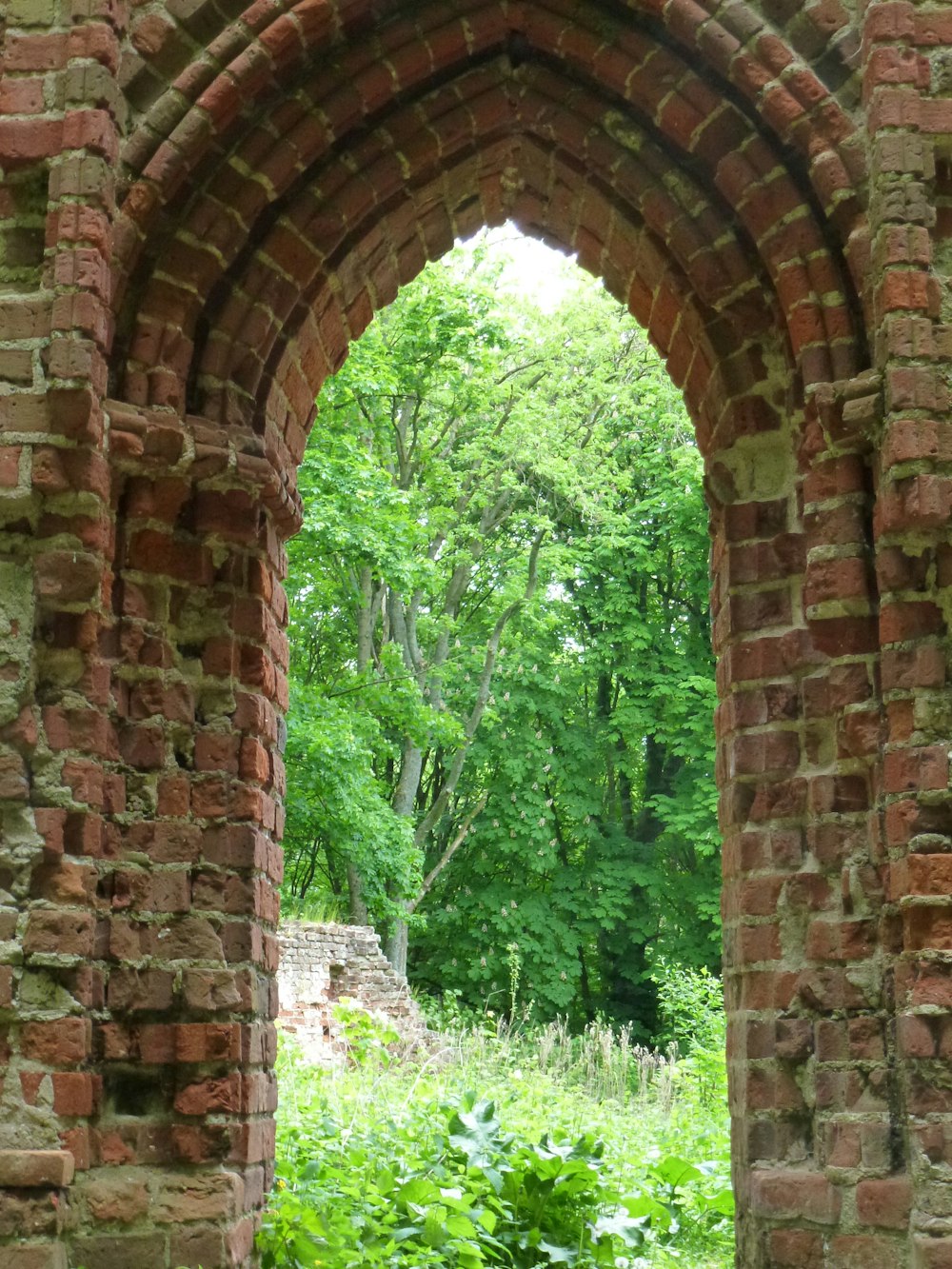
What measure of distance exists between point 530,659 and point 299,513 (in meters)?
15.2

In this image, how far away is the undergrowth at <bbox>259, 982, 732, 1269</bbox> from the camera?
4391 millimetres

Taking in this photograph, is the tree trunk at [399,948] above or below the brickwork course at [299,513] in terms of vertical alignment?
below

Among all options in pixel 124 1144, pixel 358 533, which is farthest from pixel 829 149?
pixel 358 533

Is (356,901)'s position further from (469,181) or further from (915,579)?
(915,579)

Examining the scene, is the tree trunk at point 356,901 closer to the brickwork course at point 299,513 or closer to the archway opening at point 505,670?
the archway opening at point 505,670

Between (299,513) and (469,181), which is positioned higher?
(469,181)

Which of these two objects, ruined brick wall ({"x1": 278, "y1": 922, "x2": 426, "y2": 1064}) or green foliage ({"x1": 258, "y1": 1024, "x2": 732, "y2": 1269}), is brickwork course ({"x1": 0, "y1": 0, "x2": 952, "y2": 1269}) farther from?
ruined brick wall ({"x1": 278, "y1": 922, "x2": 426, "y2": 1064})

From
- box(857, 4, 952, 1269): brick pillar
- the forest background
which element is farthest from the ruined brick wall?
box(857, 4, 952, 1269): brick pillar

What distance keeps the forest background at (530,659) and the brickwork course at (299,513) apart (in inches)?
408

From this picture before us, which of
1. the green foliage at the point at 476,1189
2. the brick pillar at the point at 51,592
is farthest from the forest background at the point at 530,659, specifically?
the brick pillar at the point at 51,592

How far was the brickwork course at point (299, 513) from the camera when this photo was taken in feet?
12.2

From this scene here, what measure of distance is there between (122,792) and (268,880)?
0.62 metres

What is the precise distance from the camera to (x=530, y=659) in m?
19.9

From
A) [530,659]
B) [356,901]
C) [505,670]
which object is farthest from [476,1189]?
[530,659]
